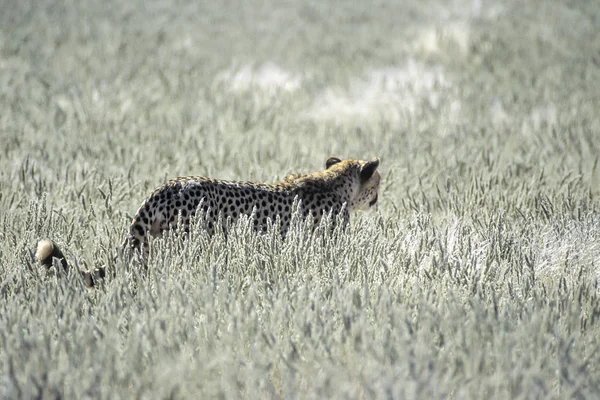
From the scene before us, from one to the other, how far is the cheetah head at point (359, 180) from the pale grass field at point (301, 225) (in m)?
0.18

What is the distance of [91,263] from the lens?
183 inches

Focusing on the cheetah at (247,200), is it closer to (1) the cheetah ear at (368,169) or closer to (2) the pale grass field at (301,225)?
(1) the cheetah ear at (368,169)

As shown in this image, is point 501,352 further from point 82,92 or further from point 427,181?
point 82,92

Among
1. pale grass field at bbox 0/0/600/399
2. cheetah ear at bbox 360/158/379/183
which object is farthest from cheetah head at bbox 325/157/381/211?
pale grass field at bbox 0/0/600/399

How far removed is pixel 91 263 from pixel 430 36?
384 inches

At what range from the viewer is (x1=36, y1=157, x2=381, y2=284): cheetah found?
167 inches

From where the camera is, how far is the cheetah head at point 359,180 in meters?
5.60

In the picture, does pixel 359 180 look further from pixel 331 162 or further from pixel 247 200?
pixel 247 200

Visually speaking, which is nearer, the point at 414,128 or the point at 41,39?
the point at 414,128

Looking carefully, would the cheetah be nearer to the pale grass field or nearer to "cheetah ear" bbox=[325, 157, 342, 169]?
"cheetah ear" bbox=[325, 157, 342, 169]

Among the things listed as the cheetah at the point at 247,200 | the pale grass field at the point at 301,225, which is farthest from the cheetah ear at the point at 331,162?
the pale grass field at the point at 301,225

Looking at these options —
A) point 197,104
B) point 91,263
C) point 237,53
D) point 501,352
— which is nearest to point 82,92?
point 197,104

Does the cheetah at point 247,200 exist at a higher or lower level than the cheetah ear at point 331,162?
lower

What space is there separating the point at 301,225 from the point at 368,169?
1486 millimetres
